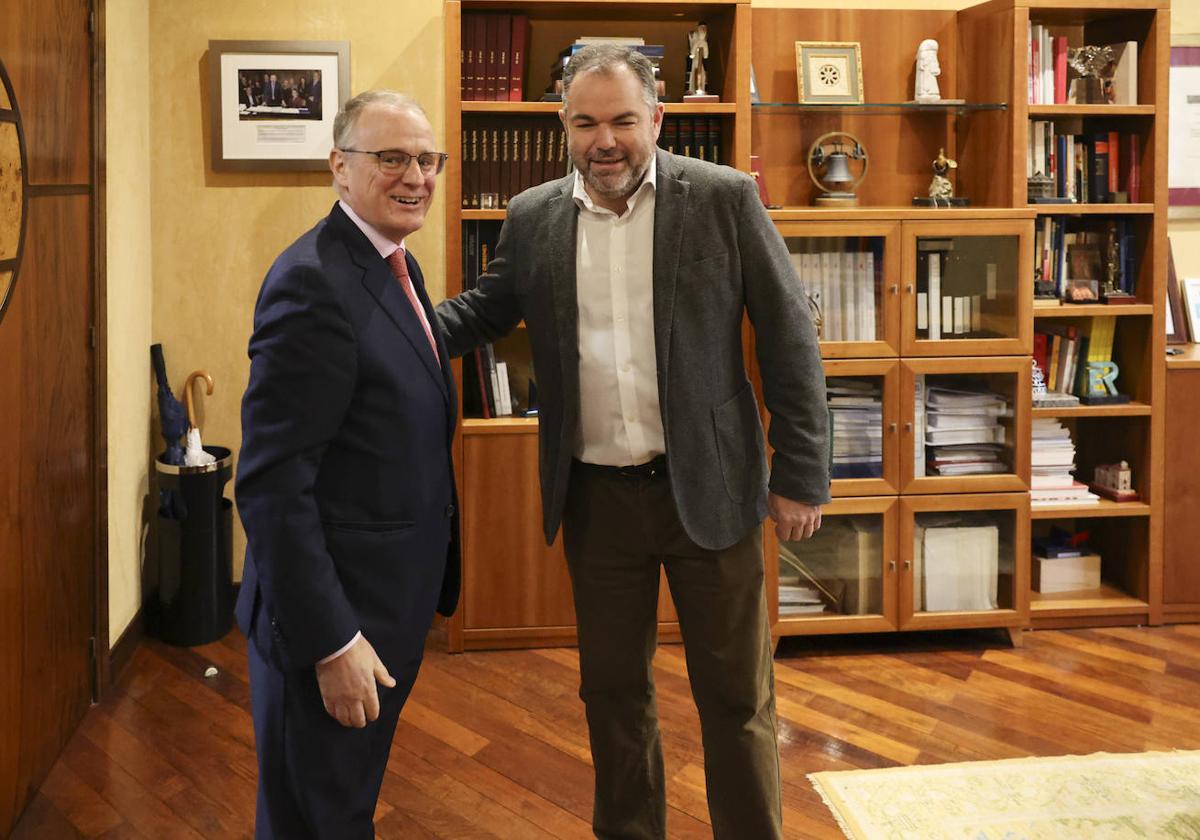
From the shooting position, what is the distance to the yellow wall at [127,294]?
3.42 m

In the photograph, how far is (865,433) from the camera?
3668mm

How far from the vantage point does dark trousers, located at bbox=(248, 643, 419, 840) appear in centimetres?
159

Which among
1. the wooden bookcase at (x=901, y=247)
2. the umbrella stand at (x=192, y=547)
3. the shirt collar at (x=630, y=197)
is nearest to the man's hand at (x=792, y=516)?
the shirt collar at (x=630, y=197)

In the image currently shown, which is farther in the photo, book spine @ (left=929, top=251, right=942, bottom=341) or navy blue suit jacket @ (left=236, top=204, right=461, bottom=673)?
book spine @ (left=929, top=251, right=942, bottom=341)

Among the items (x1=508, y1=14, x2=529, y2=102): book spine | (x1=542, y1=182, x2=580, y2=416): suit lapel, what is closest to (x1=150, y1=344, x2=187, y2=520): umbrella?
(x1=508, y1=14, x2=529, y2=102): book spine

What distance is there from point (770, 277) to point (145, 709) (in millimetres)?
2240

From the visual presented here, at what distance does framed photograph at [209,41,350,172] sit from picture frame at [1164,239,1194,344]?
3105 millimetres

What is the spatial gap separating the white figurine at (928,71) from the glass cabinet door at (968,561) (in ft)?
4.61

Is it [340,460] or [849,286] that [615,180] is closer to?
[340,460]

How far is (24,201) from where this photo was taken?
2.58m

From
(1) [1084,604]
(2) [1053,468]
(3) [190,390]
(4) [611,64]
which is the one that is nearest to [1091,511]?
(2) [1053,468]

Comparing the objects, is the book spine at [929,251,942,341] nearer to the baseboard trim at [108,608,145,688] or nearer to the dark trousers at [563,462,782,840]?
the dark trousers at [563,462,782,840]

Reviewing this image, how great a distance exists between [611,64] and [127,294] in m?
2.26

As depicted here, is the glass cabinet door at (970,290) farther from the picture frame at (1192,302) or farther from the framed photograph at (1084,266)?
the picture frame at (1192,302)
